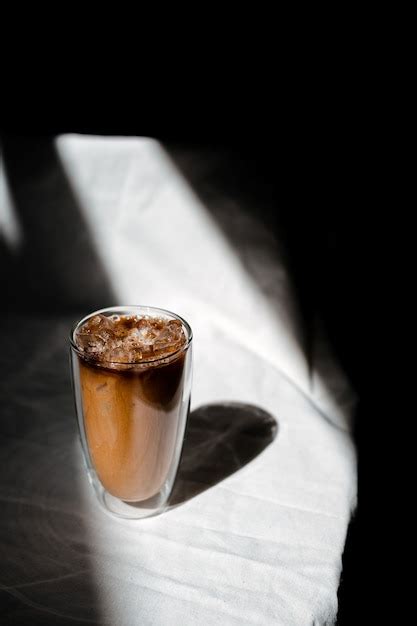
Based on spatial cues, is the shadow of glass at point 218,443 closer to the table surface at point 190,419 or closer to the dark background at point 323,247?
the table surface at point 190,419

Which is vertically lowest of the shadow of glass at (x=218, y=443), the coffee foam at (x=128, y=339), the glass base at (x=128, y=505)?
the shadow of glass at (x=218, y=443)

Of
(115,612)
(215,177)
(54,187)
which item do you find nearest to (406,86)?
(215,177)

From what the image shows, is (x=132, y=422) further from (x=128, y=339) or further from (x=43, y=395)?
(x=43, y=395)

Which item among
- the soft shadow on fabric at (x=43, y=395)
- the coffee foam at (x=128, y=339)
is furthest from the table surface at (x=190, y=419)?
the coffee foam at (x=128, y=339)

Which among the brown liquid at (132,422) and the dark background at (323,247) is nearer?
the brown liquid at (132,422)

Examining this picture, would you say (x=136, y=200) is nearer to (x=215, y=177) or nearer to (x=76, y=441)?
(x=215, y=177)

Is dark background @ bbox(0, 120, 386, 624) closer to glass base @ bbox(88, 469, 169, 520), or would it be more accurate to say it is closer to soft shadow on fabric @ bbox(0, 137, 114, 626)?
soft shadow on fabric @ bbox(0, 137, 114, 626)

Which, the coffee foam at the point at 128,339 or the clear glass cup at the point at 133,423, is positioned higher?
the coffee foam at the point at 128,339
